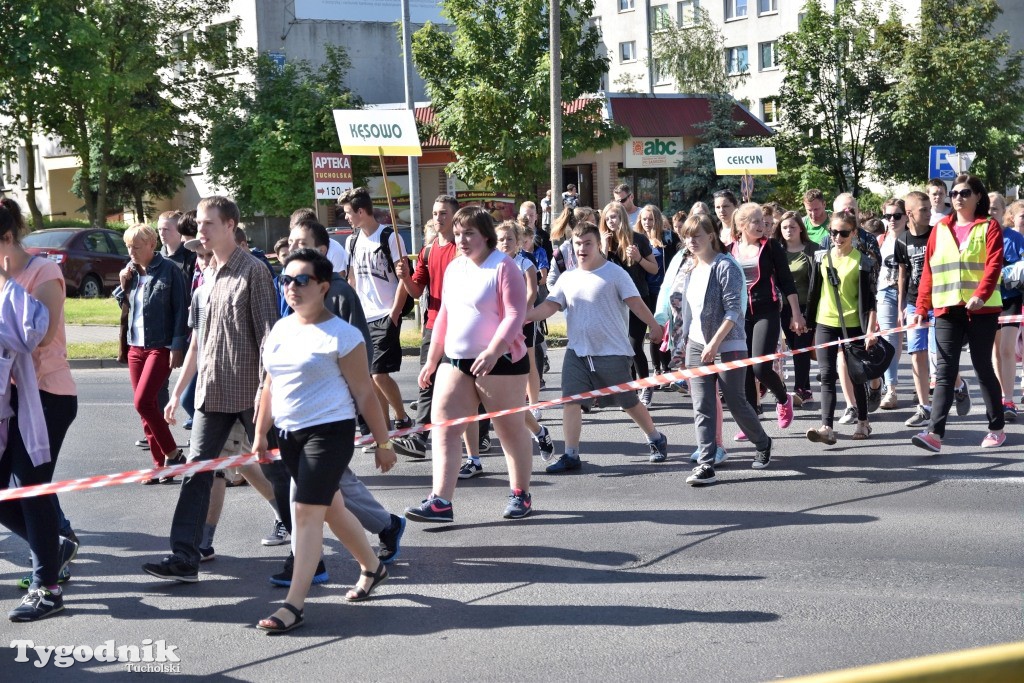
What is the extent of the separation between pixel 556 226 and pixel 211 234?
221 inches

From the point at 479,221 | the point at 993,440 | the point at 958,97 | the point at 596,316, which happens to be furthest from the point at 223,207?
the point at 958,97

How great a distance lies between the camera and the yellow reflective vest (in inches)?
337

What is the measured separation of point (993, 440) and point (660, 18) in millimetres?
51810

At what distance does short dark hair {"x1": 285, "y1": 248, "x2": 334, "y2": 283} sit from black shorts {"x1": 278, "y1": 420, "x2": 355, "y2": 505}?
24.6 inches

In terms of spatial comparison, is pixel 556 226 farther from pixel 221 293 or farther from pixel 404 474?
pixel 221 293

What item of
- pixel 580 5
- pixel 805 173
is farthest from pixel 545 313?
pixel 805 173

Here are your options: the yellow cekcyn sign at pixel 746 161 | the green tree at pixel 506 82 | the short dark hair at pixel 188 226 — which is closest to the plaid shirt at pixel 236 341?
the short dark hair at pixel 188 226

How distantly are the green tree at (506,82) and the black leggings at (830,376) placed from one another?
66.6 feet

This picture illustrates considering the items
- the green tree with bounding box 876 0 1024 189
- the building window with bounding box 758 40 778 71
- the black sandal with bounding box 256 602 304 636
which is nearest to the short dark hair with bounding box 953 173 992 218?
the black sandal with bounding box 256 602 304 636

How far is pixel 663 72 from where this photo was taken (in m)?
54.5

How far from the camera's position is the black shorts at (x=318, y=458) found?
5234 millimetres

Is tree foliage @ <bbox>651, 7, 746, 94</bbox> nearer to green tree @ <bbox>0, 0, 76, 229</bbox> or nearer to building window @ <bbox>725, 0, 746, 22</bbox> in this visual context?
building window @ <bbox>725, 0, 746, 22</bbox>

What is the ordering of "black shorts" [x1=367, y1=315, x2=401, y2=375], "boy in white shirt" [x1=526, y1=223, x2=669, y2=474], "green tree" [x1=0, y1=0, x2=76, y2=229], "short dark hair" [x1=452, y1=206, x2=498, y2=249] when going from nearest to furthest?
"short dark hair" [x1=452, y1=206, x2=498, y2=249]
"boy in white shirt" [x1=526, y1=223, x2=669, y2=474]
"black shorts" [x1=367, y1=315, x2=401, y2=375]
"green tree" [x1=0, y1=0, x2=76, y2=229]

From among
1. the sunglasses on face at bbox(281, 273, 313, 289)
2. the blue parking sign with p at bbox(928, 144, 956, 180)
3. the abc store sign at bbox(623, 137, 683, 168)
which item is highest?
the abc store sign at bbox(623, 137, 683, 168)
